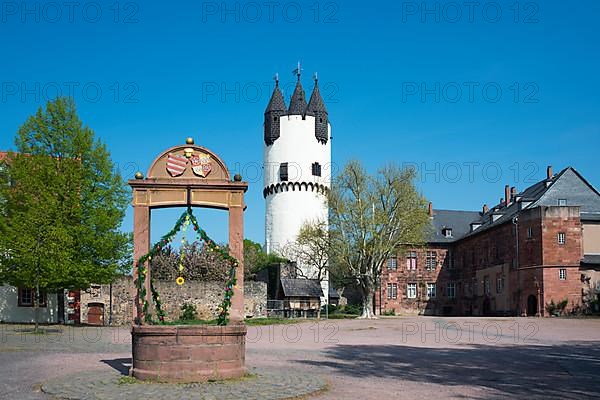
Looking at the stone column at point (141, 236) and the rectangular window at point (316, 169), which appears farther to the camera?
the rectangular window at point (316, 169)

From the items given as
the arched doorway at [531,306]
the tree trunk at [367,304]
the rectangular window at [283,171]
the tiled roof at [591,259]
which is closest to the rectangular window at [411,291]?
the rectangular window at [283,171]

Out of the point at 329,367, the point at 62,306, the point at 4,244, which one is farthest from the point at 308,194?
the point at 329,367

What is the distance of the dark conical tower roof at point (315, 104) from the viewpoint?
264 feet

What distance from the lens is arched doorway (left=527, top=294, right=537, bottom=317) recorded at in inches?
2138

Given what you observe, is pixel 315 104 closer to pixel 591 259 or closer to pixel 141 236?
pixel 591 259

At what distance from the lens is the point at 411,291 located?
2963 inches

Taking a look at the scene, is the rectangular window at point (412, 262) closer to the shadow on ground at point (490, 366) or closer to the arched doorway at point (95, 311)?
the arched doorway at point (95, 311)

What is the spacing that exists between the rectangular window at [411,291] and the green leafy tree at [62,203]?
43.2 m

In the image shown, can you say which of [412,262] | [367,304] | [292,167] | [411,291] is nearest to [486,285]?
[411,291]

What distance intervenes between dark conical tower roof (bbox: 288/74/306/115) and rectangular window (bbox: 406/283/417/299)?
2311 centimetres

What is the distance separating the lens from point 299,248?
2808 inches

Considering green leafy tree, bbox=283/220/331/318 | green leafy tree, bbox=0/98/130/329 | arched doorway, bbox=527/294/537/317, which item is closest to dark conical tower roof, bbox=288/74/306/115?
green leafy tree, bbox=283/220/331/318

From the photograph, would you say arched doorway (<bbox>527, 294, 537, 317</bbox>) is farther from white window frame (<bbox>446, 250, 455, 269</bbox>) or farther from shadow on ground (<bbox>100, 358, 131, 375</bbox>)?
shadow on ground (<bbox>100, 358, 131, 375</bbox>)

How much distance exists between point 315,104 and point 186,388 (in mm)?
70551
